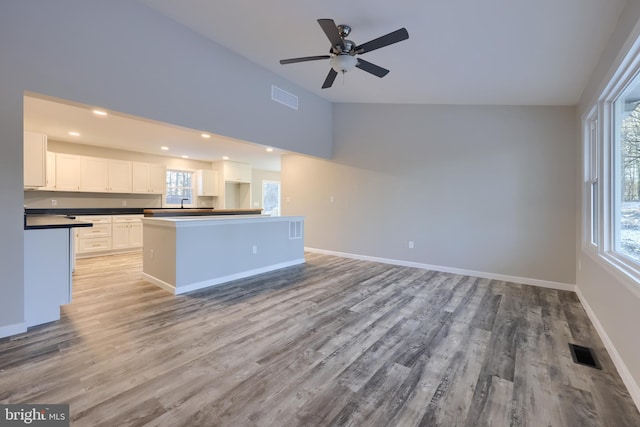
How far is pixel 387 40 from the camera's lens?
2.44 metres

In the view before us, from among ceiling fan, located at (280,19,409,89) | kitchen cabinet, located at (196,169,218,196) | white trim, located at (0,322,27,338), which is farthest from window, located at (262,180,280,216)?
white trim, located at (0,322,27,338)

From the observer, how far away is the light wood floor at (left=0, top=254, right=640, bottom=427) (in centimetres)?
161

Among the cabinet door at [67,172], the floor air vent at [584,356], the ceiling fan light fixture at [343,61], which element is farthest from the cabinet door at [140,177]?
the floor air vent at [584,356]

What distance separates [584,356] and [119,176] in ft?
26.4

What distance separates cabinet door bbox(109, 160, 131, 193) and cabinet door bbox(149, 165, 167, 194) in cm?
48

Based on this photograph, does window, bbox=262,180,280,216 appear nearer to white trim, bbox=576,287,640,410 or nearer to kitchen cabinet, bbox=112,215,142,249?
kitchen cabinet, bbox=112,215,142,249

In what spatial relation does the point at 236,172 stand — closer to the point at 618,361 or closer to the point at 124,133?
the point at 124,133

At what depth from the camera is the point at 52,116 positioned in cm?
415

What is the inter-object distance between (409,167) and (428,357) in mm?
3696

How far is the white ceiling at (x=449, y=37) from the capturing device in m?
2.29

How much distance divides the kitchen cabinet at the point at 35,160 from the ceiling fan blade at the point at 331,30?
4327mm

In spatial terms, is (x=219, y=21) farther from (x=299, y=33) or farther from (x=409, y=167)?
(x=409, y=167)

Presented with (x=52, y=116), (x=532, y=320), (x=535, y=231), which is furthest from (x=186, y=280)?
(x=535, y=231)

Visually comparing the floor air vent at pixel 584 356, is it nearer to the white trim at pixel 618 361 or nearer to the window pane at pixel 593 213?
the white trim at pixel 618 361
